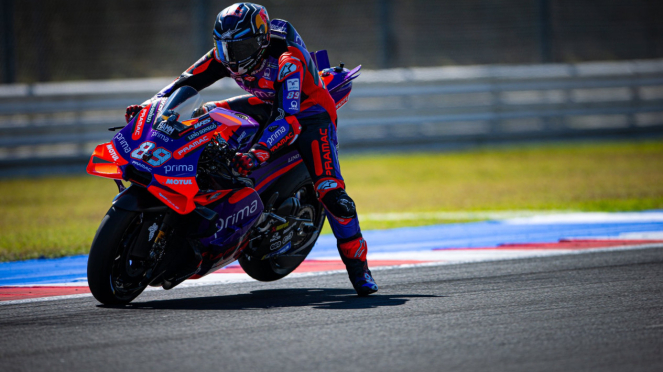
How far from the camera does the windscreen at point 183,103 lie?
488 centimetres

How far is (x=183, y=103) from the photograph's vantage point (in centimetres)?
495

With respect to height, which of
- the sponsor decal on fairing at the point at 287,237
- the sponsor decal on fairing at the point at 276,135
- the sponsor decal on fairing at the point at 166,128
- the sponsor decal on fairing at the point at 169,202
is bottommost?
the sponsor decal on fairing at the point at 287,237

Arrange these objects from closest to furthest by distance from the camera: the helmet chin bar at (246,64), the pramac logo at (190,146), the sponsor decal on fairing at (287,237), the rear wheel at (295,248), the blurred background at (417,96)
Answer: the pramac logo at (190,146) < the helmet chin bar at (246,64) < the sponsor decal on fairing at (287,237) < the rear wheel at (295,248) < the blurred background at (417,96)

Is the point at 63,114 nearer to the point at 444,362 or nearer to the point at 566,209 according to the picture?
the point at 566,209

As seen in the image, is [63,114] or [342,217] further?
[63,114]

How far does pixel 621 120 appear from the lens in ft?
53.7

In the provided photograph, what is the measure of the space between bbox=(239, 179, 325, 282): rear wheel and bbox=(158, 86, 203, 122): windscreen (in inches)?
35.2

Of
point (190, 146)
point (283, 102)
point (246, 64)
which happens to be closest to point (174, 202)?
point (190, 146)

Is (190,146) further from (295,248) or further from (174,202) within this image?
(295,248)

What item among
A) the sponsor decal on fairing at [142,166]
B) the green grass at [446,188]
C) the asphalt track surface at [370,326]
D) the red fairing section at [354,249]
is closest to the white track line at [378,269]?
the asphalt track surface at [370,326]

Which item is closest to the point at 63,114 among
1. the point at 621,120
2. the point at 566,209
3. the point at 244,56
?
the point at 566,209

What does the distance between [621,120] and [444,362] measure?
45.9ft

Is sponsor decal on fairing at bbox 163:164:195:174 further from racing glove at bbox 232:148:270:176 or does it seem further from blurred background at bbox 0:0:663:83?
blurred background at bbox 0:0:663:83

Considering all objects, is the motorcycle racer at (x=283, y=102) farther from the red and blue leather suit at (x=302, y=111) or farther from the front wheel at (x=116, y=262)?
the front wheel at (x=116, y=262)
